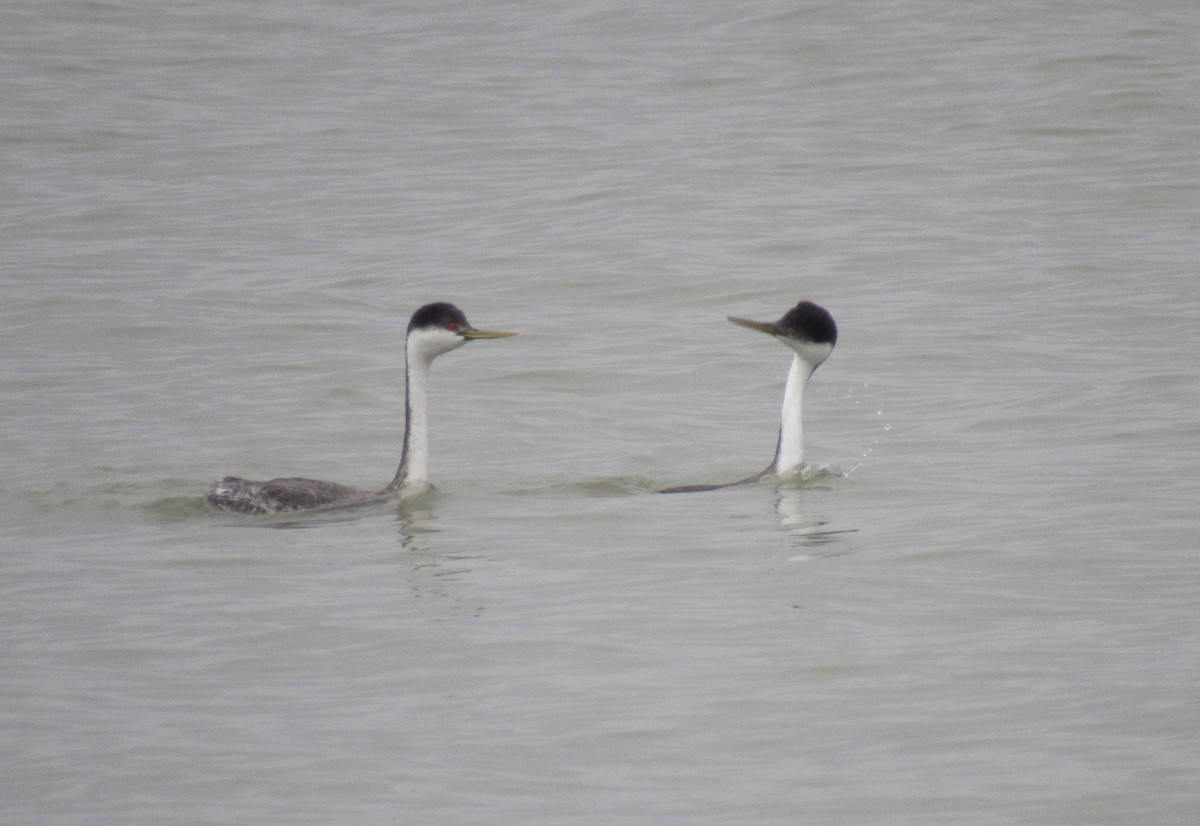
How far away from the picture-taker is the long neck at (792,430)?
11047mm

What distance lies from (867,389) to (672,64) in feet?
51.0

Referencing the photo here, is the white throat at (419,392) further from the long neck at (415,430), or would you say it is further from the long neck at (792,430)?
the long neck at (792,430)

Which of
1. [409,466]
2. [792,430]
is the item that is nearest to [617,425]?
[792,430]

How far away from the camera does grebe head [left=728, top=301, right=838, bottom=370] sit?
441 inches

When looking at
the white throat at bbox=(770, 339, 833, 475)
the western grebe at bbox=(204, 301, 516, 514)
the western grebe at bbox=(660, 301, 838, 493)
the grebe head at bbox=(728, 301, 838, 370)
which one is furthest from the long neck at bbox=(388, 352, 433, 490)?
the white throat at bbox=(770, 339, 833, 475)

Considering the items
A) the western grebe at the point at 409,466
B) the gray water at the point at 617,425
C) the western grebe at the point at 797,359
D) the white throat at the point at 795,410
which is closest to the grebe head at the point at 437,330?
the western grebe at the point at 409,466

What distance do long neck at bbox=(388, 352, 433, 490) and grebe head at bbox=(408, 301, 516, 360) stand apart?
0.09m

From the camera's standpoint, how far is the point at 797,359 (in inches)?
447

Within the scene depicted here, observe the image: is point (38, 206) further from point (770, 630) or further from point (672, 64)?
point (770, 630)

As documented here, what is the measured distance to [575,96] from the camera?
27.3 meters

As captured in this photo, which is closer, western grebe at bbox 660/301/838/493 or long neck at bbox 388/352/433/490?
long neck at bbox 388/352/433/490

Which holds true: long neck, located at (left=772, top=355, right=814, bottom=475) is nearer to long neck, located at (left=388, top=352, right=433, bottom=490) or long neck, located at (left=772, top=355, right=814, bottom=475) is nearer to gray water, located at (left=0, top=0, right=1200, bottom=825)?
gray water, located at (left=0, top=0, right=1200, bottom=825)

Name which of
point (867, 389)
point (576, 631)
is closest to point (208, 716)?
Answer: point (576, 631)

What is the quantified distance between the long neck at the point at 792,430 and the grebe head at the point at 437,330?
1.92m
